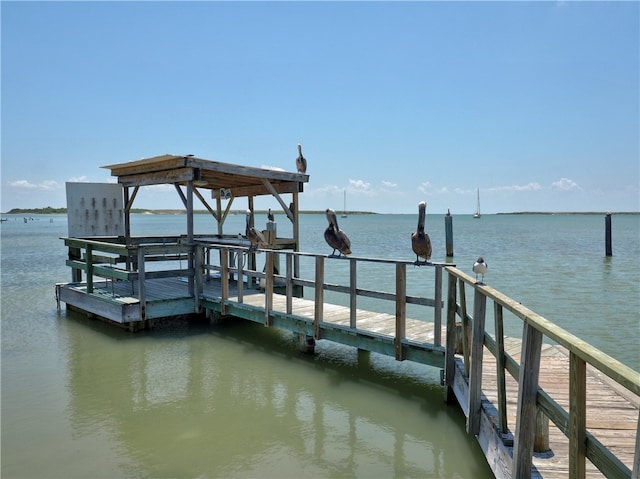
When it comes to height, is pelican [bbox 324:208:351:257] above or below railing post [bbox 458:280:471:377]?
above

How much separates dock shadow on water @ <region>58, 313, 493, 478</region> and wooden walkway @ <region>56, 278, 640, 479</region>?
648 mm

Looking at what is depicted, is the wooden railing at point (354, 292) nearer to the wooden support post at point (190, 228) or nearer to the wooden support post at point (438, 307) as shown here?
the wooden support post at point (438, 307)

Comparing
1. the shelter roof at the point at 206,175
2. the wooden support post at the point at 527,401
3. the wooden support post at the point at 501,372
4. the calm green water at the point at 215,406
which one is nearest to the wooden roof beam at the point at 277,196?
the shelter roof at the point at 206,175

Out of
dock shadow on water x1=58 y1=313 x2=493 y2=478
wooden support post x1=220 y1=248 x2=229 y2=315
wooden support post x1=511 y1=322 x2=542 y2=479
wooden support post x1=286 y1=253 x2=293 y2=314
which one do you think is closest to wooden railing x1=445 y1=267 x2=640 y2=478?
wooden support post x1=511 y1=322 x2=542 y2=479

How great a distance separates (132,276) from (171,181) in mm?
2127

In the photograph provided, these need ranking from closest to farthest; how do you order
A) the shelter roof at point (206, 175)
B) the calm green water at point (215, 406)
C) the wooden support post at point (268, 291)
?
the calm green water at point (215, 406)
the wooden support post at point (268, 291)
the shelter roof at point (206, 175)

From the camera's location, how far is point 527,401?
10.3 ft

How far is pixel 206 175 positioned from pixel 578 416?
9.71m

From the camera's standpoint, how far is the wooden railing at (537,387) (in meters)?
2.19

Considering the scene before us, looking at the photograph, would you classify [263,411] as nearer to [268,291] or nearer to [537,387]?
[268,291]

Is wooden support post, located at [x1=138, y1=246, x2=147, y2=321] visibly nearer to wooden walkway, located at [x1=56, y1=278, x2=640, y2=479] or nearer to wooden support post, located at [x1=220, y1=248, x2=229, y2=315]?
wooden walkway, located at [x1=56, y1=278, x2=640, y2=479]

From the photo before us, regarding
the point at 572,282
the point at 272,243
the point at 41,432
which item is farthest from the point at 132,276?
the point at 572,282

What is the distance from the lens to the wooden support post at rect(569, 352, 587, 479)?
2.40 metres

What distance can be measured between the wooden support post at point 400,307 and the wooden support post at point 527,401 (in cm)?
313
